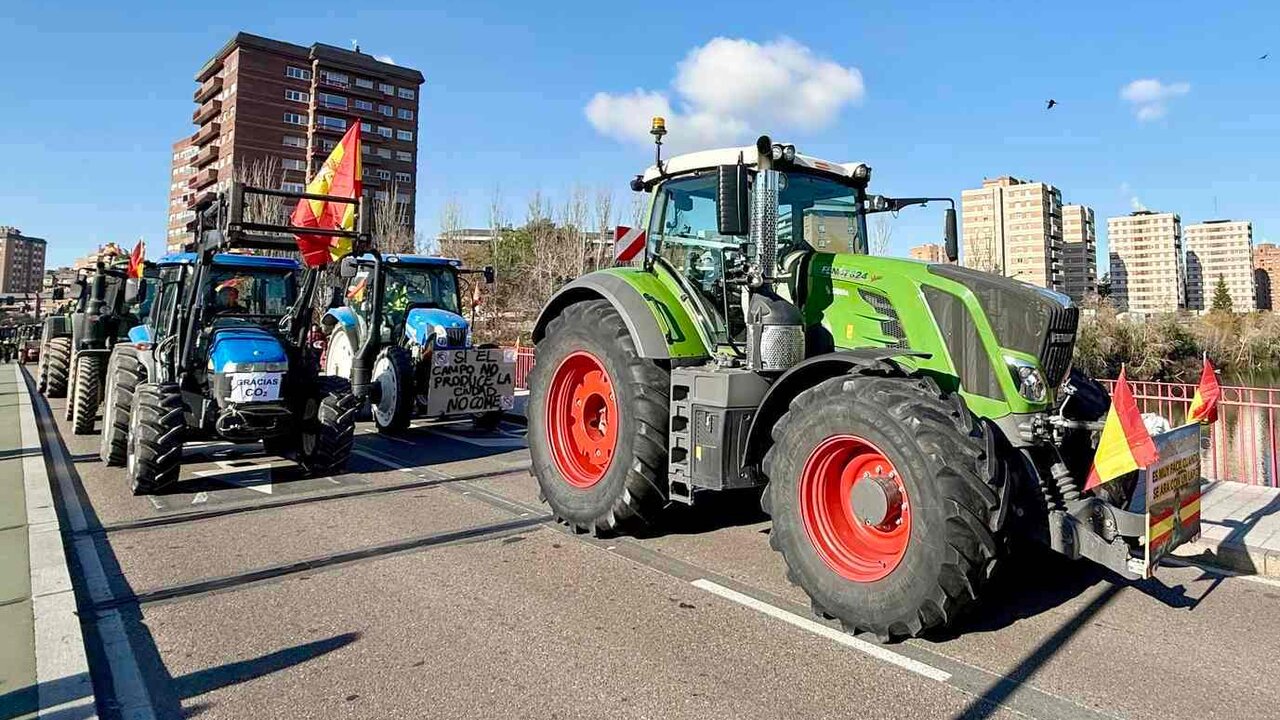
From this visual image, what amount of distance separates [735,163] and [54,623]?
4576mm

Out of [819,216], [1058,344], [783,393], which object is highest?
[819,216]

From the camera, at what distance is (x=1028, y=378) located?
150 inches

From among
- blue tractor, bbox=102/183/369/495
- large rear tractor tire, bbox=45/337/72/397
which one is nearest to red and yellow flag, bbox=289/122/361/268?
blue tractor, bbox=102/183/369/495

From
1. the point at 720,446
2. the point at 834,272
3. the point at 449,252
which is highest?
the point at 449,252

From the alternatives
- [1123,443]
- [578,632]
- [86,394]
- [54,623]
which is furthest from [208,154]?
[1123,443]

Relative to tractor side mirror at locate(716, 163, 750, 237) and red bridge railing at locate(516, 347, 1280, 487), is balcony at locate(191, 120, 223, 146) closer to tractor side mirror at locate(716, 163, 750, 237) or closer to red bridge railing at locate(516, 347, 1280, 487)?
red bridge railing at locate(516, 347, 1280, 487)

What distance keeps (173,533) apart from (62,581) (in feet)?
4.25

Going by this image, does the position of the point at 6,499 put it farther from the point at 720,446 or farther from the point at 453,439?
the point at 720,446

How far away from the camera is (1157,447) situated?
366cm

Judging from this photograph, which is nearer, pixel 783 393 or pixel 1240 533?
pixel 783 393

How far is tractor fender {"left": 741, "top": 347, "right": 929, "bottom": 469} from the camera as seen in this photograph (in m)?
3.99

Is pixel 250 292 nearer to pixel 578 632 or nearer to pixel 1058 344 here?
pixel 578 632

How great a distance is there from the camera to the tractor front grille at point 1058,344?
3.86 meters

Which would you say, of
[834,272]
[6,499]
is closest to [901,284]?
[834,272]
